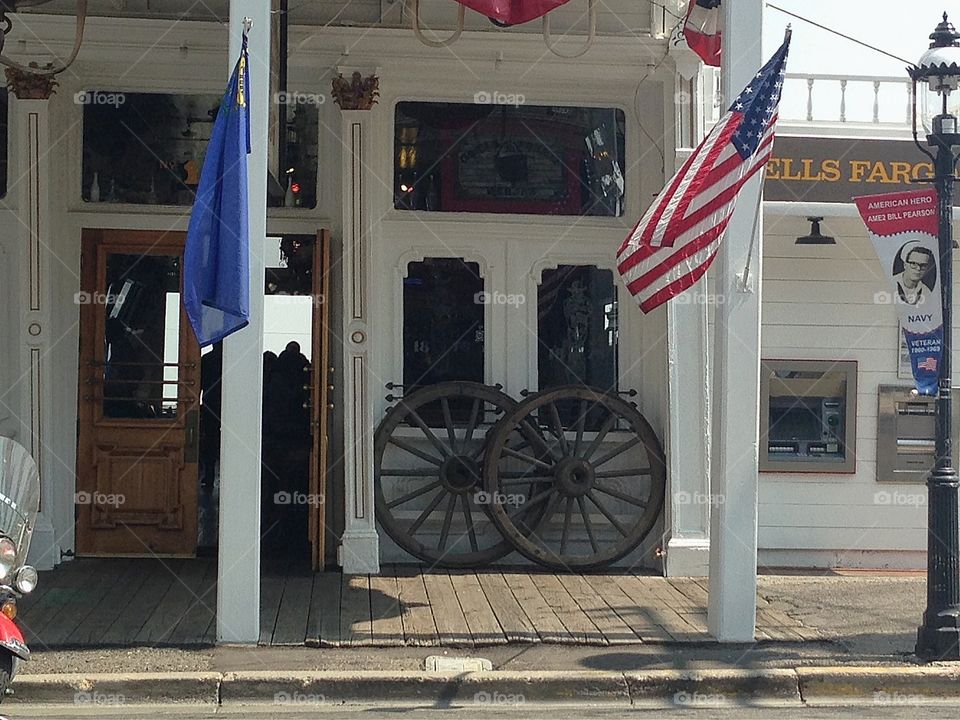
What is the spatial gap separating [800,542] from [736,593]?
2810 millimetres

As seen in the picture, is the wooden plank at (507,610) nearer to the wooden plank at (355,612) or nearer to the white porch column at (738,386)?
the wooden plank at (355,612)

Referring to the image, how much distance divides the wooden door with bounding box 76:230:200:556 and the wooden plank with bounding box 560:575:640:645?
3.15 m

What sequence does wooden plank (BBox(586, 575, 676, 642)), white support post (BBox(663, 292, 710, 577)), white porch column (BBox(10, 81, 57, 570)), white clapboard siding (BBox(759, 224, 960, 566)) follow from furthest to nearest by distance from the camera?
white clapboard siding (BBox(759, 224, 960, 566)) → white support post (BBox(663, 292, 710, 577)) → white porch column (BBox(10, 81, 57, 570)) → wooden plank (BBox(586, 575, 676, 642))

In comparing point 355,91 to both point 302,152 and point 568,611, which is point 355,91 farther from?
point 568,611

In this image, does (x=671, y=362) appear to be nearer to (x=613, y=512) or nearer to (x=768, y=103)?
(x=613, y=512)

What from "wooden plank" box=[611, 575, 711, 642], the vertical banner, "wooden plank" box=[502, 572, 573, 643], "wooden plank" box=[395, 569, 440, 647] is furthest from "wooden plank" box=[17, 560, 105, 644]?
the vertical banner

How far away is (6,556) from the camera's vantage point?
5.19 meters

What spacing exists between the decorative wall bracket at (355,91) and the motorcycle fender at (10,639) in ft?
18.8

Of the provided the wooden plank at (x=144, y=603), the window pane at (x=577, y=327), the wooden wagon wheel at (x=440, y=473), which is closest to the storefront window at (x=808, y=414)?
the window pane at (x=577, y=327)

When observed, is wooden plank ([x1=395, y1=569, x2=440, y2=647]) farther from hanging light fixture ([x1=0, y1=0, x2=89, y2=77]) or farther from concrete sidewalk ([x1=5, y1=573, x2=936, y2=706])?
hanging light fixture ([x1=0, y1=0, x2=89, y2=77])

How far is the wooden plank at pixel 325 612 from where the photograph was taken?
7754mm

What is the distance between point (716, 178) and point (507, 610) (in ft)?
10.8

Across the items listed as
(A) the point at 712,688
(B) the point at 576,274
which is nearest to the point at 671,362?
(B) the point at 576,274

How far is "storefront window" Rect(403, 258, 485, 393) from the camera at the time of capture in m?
10.4
